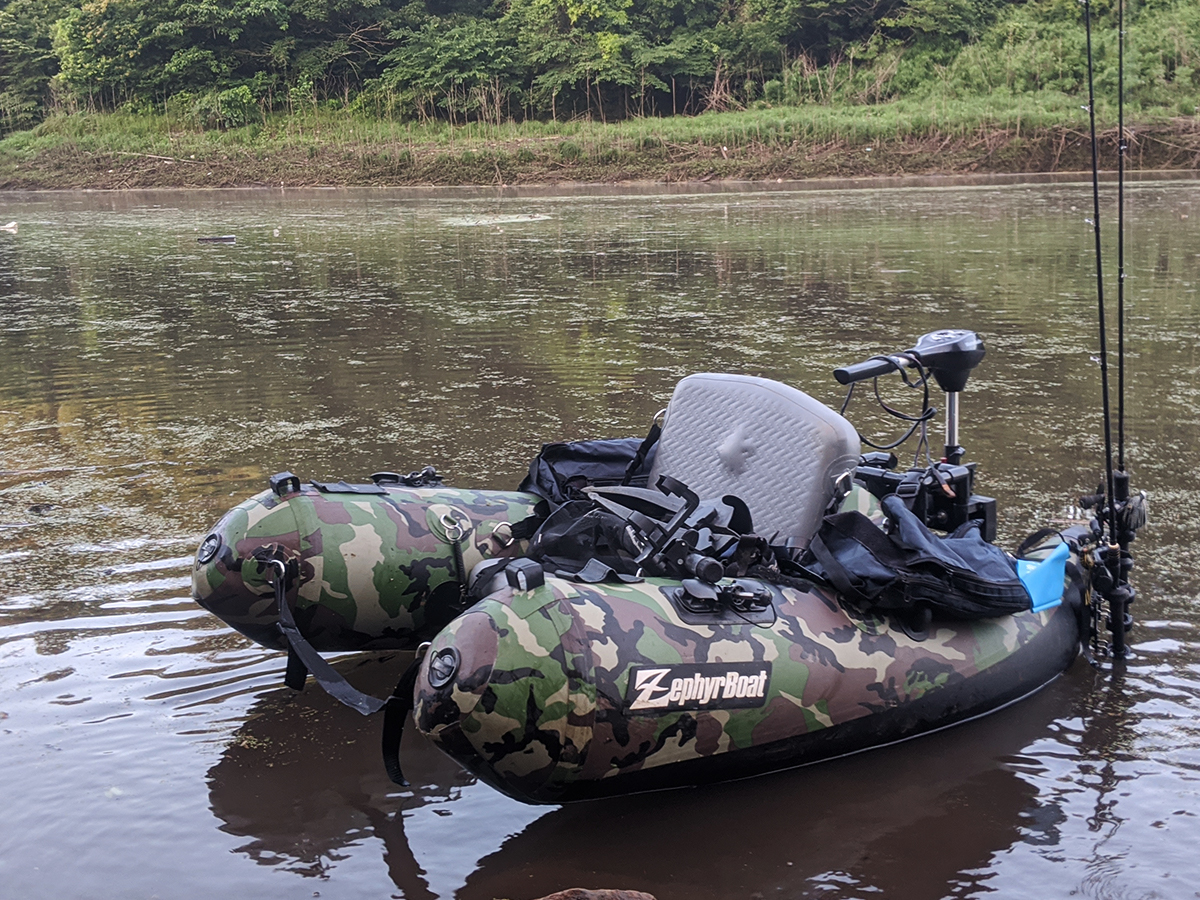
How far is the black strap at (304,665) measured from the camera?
2.90m

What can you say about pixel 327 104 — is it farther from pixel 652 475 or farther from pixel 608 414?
pixel 652 475

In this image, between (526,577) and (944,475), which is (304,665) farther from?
(944,475)

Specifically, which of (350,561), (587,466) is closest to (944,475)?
(587,466)

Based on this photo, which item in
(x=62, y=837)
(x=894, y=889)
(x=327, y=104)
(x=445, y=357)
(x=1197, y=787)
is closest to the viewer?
(x=894, y=889)

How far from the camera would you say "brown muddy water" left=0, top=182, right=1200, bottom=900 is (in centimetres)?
282

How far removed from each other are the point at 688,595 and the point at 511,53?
102 ft

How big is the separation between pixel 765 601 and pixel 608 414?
3719 millimetres

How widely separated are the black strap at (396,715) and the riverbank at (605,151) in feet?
74.3

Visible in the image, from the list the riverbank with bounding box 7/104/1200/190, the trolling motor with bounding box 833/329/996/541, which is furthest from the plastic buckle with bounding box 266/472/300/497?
the riverbank with bounding box 7/104/1200/190

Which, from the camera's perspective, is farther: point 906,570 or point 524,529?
point 524,529

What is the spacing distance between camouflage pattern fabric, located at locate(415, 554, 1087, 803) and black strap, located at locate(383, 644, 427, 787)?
13cm

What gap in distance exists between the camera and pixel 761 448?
3.50 metres

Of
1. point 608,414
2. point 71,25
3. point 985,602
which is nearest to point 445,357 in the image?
point 608,414

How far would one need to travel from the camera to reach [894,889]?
2707 millimetres
